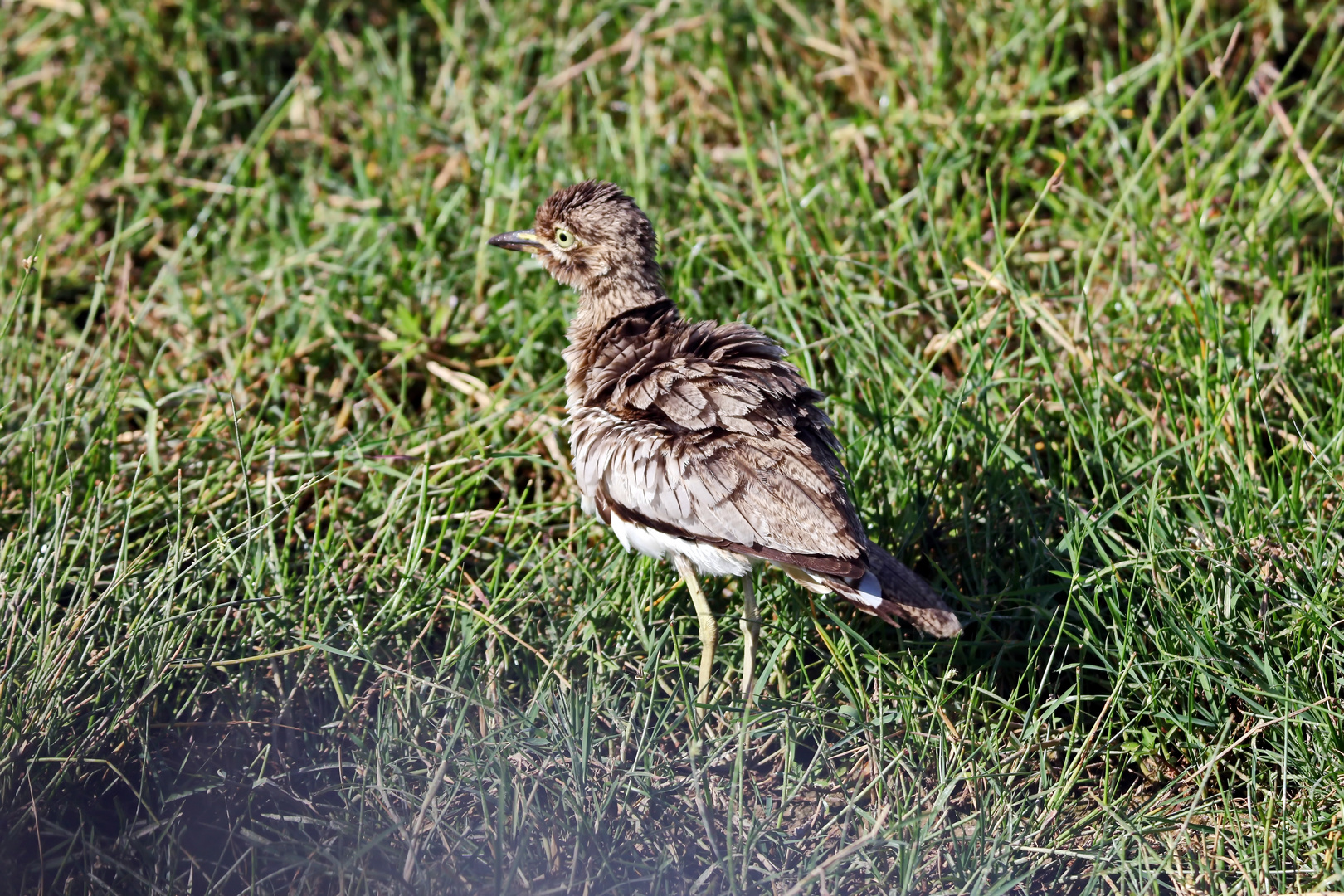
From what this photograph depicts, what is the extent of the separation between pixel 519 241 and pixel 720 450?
119cm

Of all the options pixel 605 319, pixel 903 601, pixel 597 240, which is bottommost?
pixel 903 601

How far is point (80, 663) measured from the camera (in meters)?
2.71

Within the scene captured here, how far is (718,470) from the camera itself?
2848mm

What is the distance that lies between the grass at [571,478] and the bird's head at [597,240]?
1.75 feet

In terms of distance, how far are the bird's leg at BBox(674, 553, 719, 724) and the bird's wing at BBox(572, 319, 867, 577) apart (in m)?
0.19

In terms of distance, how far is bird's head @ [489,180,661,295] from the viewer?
3428mm

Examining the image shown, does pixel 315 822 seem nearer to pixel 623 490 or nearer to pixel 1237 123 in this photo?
pixel 623 490

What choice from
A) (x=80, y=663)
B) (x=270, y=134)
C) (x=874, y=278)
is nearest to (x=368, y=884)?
(x=80, y=663)

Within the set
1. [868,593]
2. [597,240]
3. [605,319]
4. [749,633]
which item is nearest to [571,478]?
[605,319]

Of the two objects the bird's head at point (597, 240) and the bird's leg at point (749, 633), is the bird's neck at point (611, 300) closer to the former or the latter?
the bird's head at point (597, 240)

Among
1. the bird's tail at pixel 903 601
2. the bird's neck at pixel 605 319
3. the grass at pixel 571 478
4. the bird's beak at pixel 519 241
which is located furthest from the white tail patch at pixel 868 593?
the bird's beak at pixel 519 241

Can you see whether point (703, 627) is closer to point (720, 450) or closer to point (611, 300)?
point (720, 450)

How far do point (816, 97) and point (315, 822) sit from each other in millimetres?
3496

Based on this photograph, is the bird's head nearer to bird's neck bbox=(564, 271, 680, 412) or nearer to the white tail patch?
bird's neck bbox=(564, 271, 680, 412)
